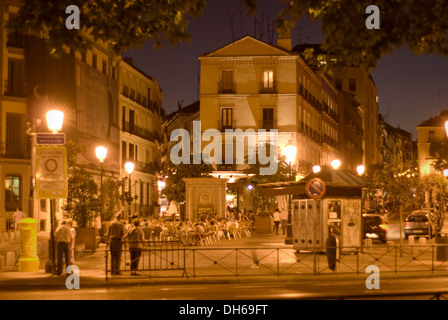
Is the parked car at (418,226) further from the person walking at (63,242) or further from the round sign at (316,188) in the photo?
the person walking at (63,242)

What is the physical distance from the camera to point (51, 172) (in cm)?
2025

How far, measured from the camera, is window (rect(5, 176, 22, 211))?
45.6 meters

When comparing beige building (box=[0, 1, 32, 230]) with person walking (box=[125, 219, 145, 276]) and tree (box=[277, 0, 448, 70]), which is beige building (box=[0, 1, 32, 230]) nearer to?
person walking (box=[125, 219, 145, 276])

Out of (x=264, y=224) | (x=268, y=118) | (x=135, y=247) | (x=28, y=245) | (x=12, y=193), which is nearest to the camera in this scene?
(x=135, y=247)

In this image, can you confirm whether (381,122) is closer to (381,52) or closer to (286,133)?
(286,133)

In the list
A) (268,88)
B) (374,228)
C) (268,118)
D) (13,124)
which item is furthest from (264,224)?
(268,88)

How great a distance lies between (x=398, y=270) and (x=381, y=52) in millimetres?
10474

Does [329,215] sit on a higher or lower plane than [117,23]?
lower

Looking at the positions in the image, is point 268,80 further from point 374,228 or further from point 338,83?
point 338,83

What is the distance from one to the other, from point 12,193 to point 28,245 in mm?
25956

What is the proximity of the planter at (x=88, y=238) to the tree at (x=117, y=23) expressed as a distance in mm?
17362

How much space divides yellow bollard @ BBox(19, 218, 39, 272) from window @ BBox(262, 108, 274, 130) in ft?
145

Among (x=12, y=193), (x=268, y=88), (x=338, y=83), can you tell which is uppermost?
(x=338, y=83)
